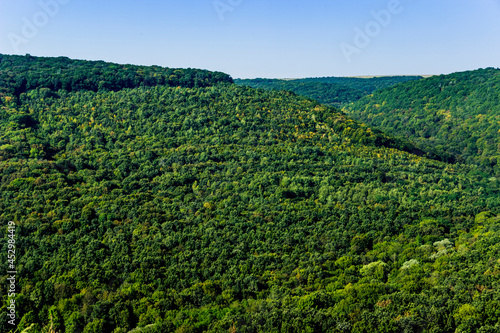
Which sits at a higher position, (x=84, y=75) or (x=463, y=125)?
(x=84, y=75)

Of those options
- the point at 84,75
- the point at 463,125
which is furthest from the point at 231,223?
the point at 463,125

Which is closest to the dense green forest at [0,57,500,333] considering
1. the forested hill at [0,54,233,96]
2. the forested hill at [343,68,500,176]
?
the forested hill at [0,54,233,96]

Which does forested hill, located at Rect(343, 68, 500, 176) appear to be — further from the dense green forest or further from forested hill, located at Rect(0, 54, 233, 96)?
forested hill, located at Rect(0, 54, 233, 96)

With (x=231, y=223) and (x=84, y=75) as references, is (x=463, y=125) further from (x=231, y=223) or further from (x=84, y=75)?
(x=84, y=75)

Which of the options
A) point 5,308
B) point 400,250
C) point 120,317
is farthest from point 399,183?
point 5,308

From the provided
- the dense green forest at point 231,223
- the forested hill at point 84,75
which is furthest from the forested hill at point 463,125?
the forested hill at point 84,75
